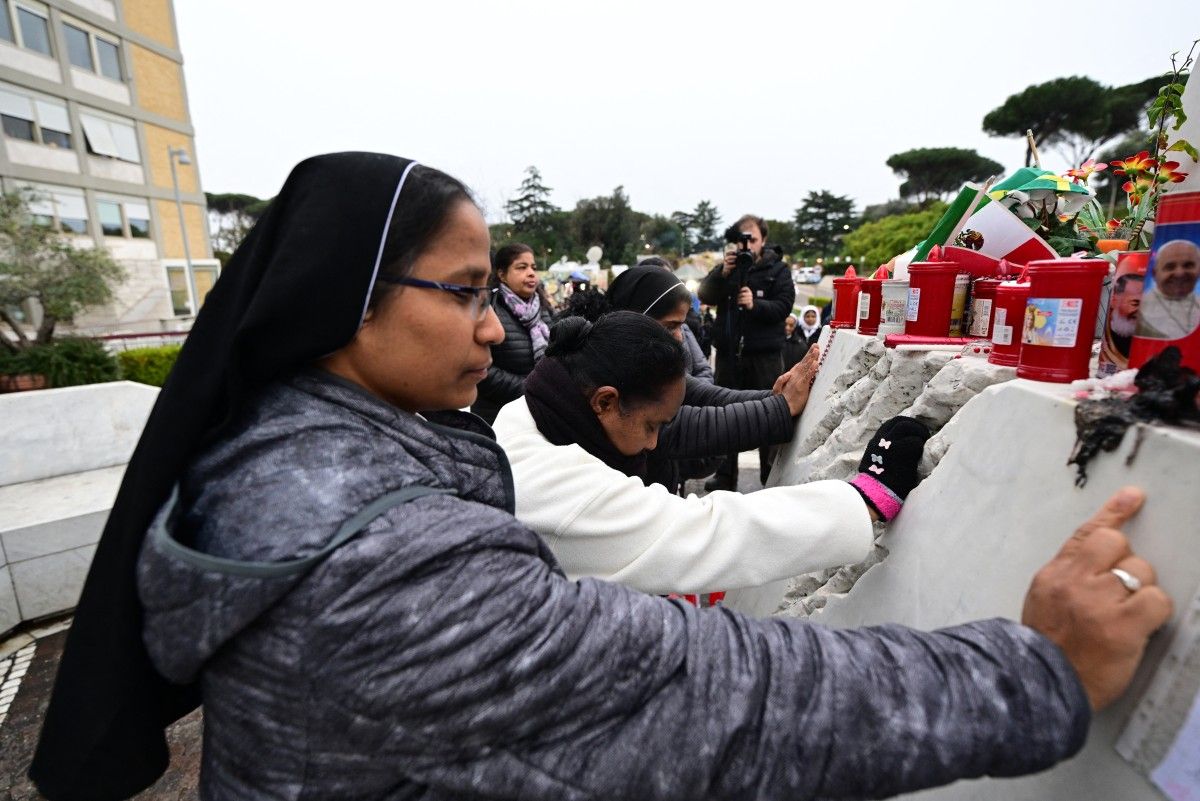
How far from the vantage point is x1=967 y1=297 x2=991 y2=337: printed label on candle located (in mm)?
1916

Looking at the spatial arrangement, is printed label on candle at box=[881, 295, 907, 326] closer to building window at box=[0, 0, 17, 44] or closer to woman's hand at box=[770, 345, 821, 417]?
woman's hand at box=[770, 345, 821, 417]

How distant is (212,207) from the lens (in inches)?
2397

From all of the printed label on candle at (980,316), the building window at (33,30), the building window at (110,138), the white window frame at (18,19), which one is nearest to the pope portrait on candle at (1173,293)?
the printed label on candle at (980,316)

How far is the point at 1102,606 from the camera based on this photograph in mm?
803

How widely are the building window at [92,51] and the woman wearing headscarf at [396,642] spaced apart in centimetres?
2930

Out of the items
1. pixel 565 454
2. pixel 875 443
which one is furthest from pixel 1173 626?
pixel 565 454

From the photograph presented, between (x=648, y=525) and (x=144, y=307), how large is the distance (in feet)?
94.3

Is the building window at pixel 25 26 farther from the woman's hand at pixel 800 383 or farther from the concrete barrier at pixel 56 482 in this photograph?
the woman's hand at pixel 800 383

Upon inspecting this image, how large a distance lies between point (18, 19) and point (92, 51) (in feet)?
8.11

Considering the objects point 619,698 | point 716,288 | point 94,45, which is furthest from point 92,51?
point 619,698

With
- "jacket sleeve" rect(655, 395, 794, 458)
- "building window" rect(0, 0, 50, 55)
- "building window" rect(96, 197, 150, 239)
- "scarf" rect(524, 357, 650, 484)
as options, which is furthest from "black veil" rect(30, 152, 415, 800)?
"building window" rect(96, 197, 150, 239)

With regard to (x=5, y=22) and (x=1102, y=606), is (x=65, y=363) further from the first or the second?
(x=5, y=22)

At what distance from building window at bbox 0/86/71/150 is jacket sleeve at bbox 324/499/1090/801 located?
2717 centimetres

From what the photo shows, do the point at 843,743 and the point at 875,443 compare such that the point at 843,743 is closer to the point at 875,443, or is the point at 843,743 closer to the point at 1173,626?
the point at 1173,626
